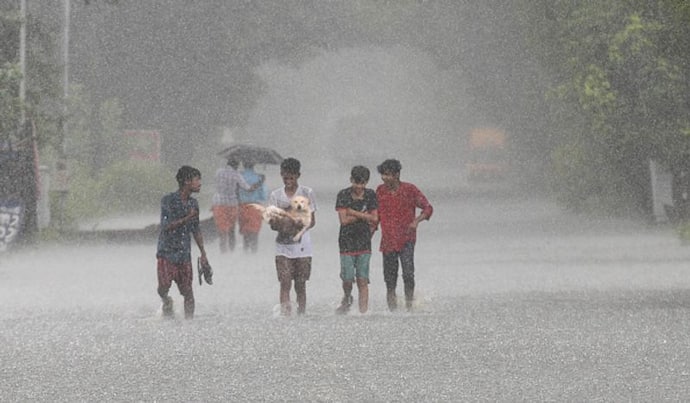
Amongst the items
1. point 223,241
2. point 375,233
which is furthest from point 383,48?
point 223,241

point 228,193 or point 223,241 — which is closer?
point 228,193

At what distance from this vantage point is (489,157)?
77.8 m

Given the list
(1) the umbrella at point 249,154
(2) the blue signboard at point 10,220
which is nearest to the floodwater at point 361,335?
(1) the umbrella at point 249,154

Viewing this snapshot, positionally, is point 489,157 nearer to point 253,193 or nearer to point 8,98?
point 8,98

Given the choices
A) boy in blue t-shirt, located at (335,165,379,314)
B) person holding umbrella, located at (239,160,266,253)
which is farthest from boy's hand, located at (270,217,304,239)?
person holding umbrella, located at (239,160,266,253)

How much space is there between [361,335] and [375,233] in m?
21.3

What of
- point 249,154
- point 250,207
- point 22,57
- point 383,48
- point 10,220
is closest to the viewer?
point 250,207

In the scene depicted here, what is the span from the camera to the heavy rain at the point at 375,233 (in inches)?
464

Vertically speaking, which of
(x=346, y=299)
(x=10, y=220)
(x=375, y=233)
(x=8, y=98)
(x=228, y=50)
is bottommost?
(x=346, y=299)

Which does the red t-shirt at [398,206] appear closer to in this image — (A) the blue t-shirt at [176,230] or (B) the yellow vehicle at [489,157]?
(A) the blue t-shirt at [176,230]

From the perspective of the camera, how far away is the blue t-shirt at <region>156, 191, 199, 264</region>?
1495cm

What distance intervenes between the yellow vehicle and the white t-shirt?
61828mm

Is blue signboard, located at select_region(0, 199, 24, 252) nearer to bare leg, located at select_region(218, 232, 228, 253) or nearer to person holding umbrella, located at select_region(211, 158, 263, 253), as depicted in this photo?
bare leg, located at select_region(218, 232, 228, 253)

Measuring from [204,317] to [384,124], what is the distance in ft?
393
